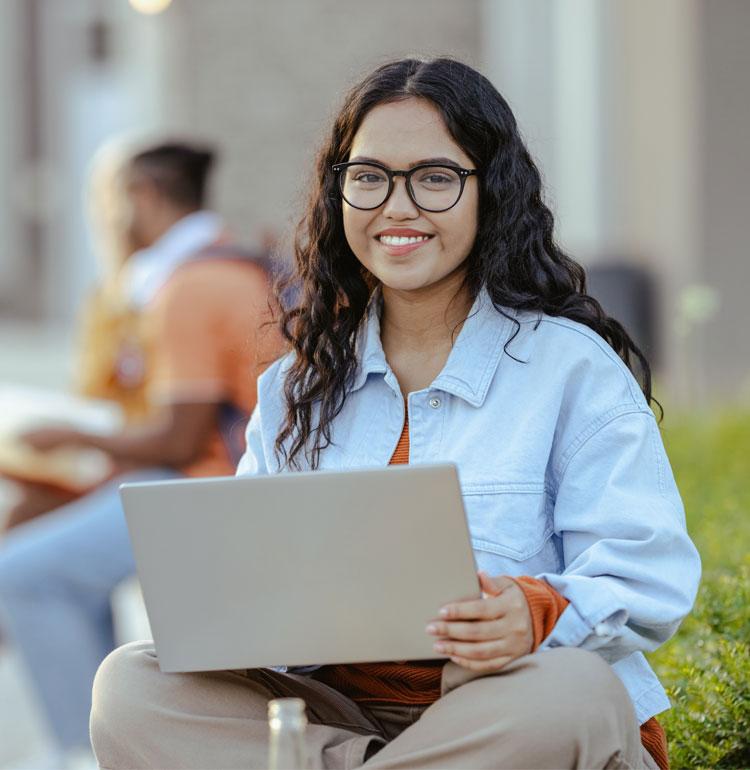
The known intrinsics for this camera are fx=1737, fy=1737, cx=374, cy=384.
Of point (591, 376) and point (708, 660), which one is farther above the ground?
point (591, 376)

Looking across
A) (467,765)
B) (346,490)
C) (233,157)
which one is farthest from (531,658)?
(233,157)

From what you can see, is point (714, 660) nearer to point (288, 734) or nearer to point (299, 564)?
point (299, 564)

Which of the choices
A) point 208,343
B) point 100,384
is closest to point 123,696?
point 208,343

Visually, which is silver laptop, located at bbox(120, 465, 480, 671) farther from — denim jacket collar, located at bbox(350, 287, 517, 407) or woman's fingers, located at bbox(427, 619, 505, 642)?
denim jacket collar, located at bbox(350, 287, 517, 407)

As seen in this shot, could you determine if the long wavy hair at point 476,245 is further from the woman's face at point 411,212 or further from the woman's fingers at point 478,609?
the woman's fingers at point 478,609

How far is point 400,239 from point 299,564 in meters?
0.65

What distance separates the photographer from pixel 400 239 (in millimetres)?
2830

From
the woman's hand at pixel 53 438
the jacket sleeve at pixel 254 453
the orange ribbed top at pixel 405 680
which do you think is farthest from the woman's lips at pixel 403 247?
the woman's hand at pixel 53 438

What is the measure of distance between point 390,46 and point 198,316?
15.6 feet

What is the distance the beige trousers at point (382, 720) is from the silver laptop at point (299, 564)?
0.08 meters

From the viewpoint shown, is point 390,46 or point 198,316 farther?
point 390,46

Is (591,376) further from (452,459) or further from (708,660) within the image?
(708,660)

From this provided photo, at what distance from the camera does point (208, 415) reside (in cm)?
484

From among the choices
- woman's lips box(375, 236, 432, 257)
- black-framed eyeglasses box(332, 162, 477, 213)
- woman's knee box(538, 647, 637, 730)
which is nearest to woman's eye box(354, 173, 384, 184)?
black-framed eyeglasses box(332, 162, 477, 213)
